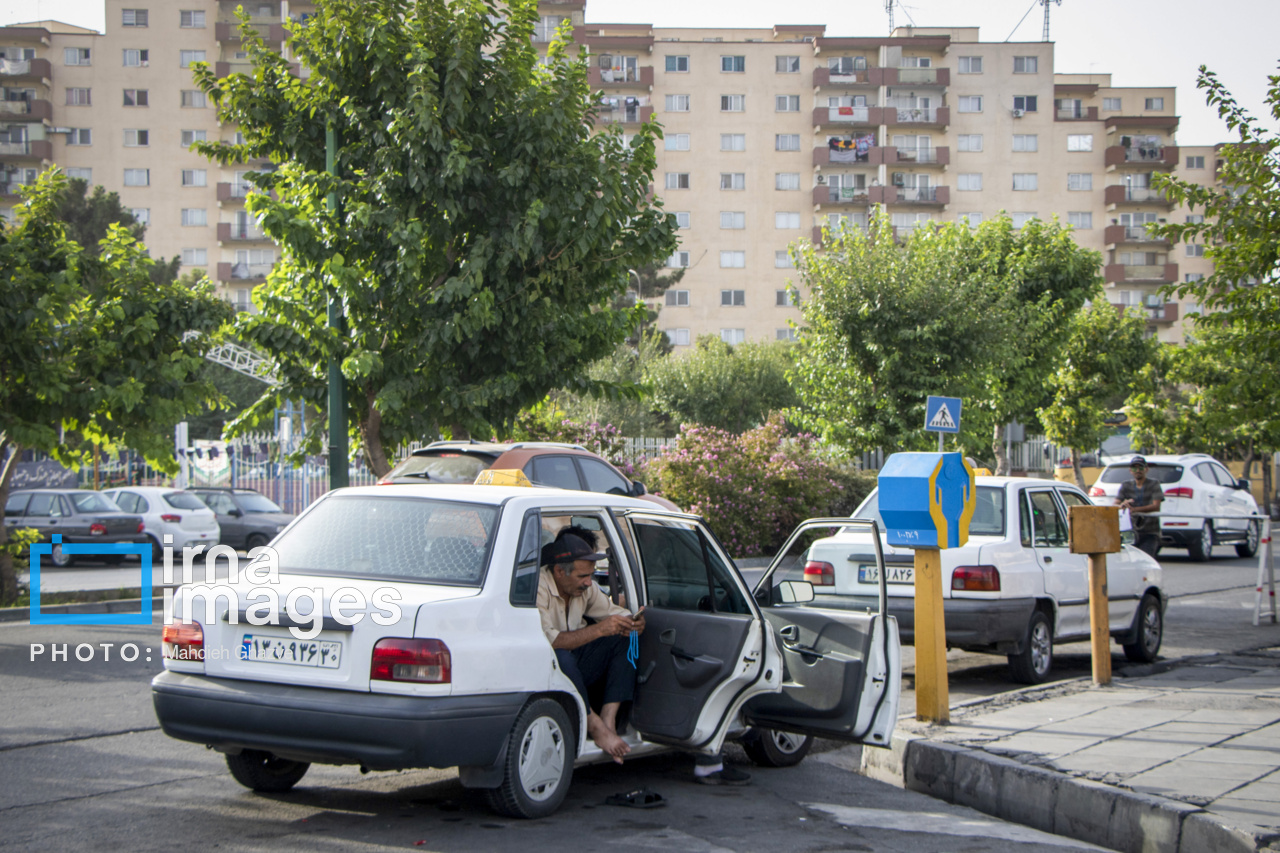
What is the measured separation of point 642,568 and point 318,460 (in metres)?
22.2

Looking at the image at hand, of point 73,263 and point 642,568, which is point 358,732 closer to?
point 642,568

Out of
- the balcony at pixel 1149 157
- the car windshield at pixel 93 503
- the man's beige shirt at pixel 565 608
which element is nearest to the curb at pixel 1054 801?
the man's beige shirt at pixel 565 608

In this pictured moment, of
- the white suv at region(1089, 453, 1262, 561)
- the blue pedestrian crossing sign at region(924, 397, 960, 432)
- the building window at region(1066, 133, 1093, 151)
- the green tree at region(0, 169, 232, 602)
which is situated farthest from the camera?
the building window at region(1066, 133, 1093, 151)

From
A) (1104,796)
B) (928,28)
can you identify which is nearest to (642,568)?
(1104,796)

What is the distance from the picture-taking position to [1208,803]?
5.62m

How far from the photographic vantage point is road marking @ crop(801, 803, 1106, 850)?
5.79m

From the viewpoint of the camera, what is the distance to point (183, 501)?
923 inches

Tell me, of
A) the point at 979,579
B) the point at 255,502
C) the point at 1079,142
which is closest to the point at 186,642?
the point at 979,579

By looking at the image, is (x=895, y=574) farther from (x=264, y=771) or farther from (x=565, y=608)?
(x=264, y=771)

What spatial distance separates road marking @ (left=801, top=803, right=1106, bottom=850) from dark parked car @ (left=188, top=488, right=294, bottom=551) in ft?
66.7

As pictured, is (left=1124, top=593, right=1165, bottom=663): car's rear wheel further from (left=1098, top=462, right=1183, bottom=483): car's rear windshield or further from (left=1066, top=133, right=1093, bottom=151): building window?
(left=1066, top=133, right=1093, bottom=151): building window

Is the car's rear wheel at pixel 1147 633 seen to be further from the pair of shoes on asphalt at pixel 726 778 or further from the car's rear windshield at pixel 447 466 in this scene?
the car's rear windshield at pixel 447 466

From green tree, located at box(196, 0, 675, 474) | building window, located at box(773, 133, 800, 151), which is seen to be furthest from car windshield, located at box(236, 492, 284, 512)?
building window, located at box(773, 133, 800, 151)

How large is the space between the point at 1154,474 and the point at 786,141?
155 feet
